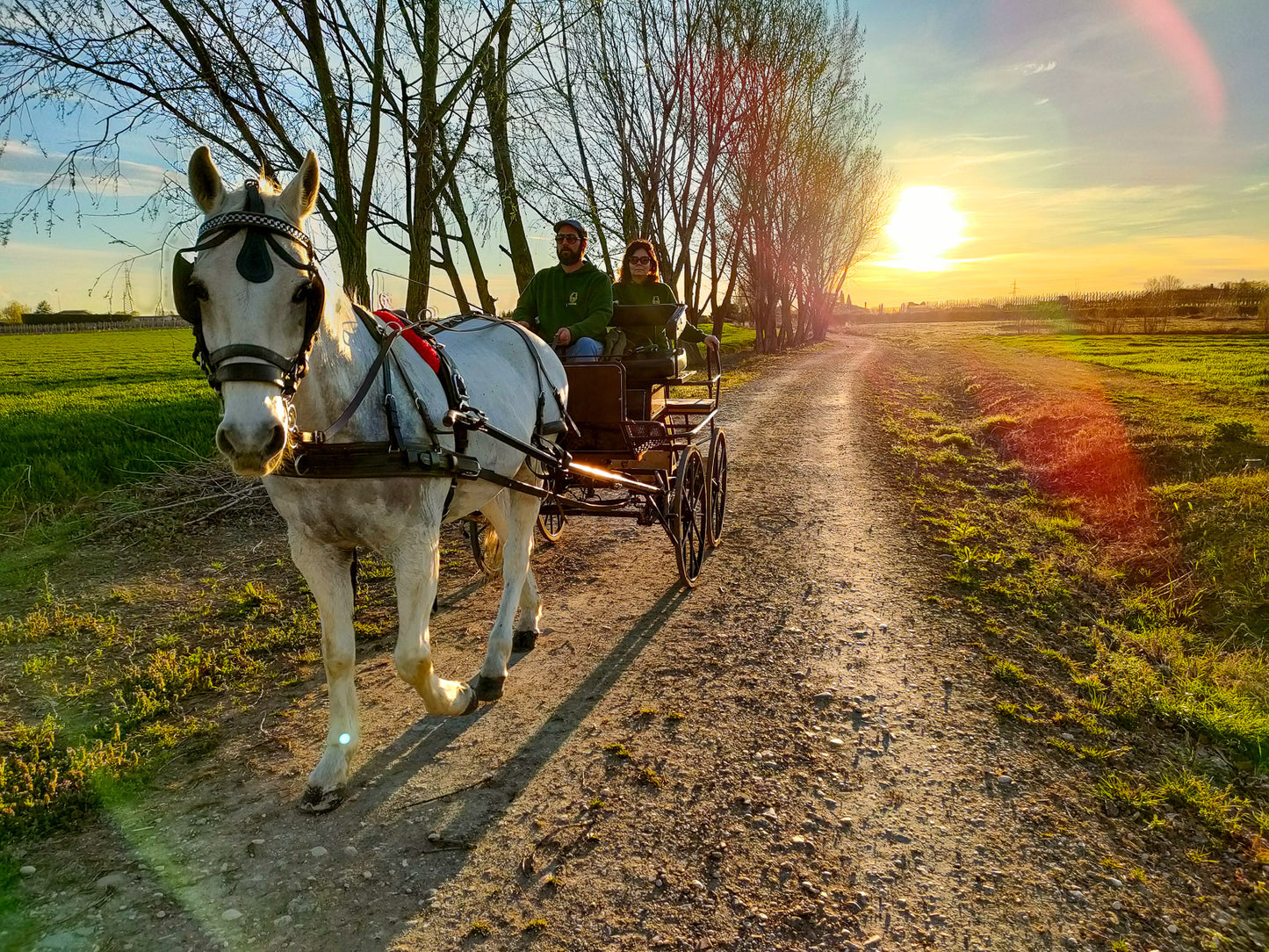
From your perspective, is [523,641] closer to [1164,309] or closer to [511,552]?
[511,552]

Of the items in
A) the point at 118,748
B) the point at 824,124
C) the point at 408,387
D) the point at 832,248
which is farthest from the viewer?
the point at 832,248

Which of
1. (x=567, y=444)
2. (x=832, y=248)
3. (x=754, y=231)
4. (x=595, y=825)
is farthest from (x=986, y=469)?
(x=832, y=248)

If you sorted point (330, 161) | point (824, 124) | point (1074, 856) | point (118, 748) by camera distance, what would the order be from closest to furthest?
point (1074, 856) < point (118, 748) < point (330, 161) < point (824, 124)

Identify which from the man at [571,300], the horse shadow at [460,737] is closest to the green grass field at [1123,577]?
the horse shadow at [460,737]

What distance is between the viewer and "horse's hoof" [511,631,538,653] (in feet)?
15.5

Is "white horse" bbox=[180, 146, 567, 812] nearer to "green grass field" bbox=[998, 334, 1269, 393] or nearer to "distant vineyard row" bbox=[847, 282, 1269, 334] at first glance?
"green grass field" bbox=[998, 334, 1269, 393]

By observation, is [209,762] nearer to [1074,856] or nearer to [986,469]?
[1074,856]

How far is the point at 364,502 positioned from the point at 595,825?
1.65 meters

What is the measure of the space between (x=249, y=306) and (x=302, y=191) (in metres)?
0.51

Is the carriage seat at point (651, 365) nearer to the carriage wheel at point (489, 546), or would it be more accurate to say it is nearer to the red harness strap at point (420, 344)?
the carriage wheel at point (489, 546)

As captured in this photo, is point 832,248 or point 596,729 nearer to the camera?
point 596,729

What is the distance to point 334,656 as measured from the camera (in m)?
3.26

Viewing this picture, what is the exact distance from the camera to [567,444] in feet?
17.4

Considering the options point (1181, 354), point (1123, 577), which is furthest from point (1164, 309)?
point (1123, 577)
